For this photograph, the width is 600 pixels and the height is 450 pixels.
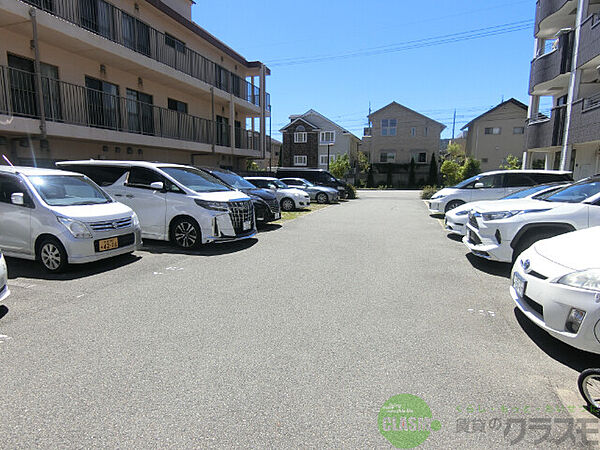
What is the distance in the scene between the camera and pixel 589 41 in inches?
508

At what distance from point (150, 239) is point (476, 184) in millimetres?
10669

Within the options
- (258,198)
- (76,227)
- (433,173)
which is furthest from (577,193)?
(433,173)

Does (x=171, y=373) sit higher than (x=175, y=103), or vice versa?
(x=175, y=103)

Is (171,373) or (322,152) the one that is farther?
(322,152)

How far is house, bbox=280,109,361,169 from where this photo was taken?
147 feet

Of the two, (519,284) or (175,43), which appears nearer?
(519,284)

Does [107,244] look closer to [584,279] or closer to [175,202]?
[175,202]

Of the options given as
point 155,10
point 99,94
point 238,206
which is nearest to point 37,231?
point 238,206

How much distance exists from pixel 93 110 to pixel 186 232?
7.19m

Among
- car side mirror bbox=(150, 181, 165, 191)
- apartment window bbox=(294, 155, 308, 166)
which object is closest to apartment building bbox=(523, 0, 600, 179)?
car side mirror bbox=(150, 181, 165, 191)

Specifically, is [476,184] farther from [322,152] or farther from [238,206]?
[322,152]

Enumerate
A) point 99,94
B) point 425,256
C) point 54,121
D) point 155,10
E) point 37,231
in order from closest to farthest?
point 37,231 < point 425,256 < point 54,121 < point 99,94 < point 155,10

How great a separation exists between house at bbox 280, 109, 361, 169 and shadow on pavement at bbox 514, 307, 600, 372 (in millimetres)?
41239

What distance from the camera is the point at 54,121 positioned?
10.0 metres
